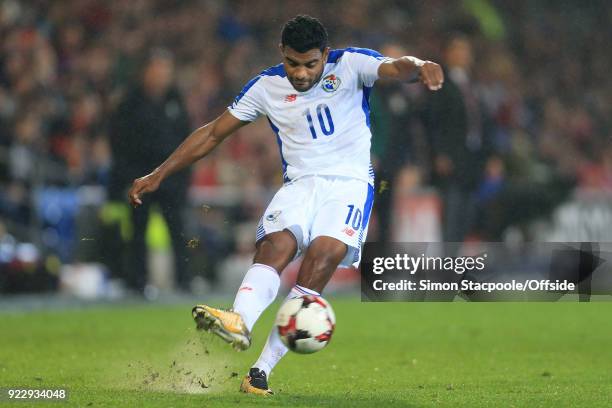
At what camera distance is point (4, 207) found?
44.7ft

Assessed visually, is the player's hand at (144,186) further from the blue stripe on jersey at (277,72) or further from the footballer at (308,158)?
the blue stripe on jersey at (277,72)

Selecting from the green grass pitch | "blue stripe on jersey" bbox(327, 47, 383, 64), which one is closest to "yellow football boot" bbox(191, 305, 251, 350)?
the green grass pitch

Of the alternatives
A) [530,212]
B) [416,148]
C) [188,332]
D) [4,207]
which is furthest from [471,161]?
[4,207]

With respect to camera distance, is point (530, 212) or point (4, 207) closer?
point (4, 207)

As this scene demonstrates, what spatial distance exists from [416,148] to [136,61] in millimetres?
4011

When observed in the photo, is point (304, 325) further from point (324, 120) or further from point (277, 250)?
point (324, 120)

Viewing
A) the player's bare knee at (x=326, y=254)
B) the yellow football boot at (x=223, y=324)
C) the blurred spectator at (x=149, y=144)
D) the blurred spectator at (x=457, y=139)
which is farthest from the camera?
the blurred spectator at (x=149, y=144)

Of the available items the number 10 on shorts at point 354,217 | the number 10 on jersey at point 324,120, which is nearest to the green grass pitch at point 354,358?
the number 10 on shorts at point 354,217

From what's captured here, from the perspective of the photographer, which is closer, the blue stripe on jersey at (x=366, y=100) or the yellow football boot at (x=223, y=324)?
the yellow football boot at (x=223, y=324)

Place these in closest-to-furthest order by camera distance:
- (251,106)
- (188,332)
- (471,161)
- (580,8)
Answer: (251,106) → (188,332) → (471,161) → (580,8)

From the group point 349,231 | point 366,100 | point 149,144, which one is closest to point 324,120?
point 366,100

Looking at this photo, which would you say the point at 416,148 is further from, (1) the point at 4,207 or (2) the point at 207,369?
(2) the point at 207,369

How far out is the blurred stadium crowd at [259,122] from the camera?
538 inches

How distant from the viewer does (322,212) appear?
6777 mm
